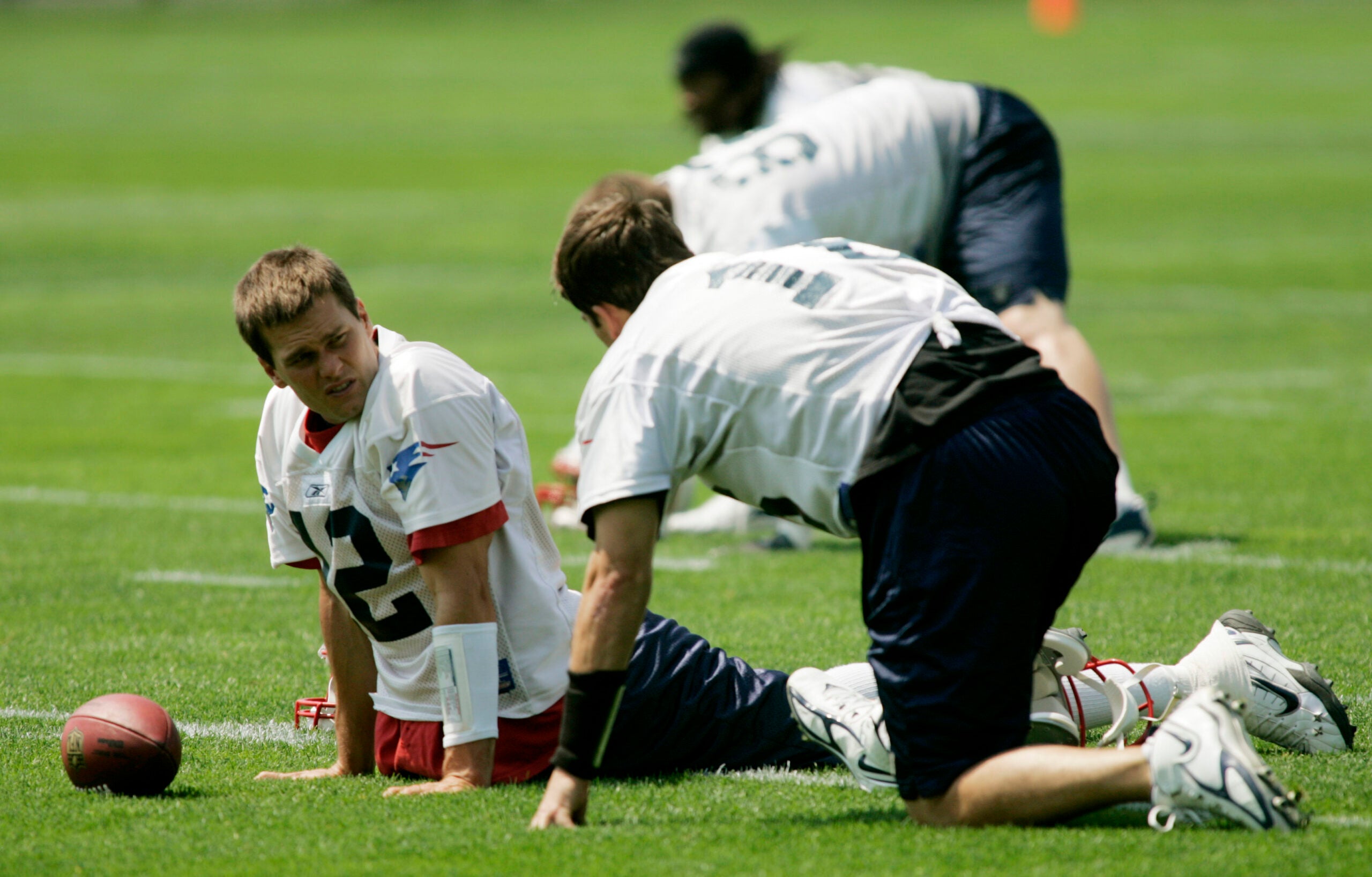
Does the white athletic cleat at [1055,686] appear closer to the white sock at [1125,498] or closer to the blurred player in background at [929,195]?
the white sock at [1125,498]

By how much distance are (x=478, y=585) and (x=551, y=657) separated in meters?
0.32

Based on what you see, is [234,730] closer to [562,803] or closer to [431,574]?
[431,574]

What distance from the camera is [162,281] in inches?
711

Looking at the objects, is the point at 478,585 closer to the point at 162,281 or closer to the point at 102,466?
the point at 102,466

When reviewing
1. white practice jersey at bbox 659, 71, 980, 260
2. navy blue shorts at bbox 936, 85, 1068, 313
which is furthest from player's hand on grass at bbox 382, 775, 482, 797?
navy blue shorts at bbox 936, 85, 1068, 313

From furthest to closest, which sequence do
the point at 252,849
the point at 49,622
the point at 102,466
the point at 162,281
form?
the point at 162,281
the point at 102,466
the point at 49,622
the point at 252,849

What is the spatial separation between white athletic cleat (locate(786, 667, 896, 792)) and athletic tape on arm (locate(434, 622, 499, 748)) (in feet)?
2.29

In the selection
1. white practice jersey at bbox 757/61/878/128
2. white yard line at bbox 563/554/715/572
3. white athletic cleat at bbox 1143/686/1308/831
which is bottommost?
white yard line at bbox 563/554/715/572

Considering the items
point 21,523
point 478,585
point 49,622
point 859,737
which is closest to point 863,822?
point 859,737

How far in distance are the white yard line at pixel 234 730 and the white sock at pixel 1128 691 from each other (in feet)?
6.70

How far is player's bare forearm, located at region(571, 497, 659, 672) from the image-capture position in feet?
11.8

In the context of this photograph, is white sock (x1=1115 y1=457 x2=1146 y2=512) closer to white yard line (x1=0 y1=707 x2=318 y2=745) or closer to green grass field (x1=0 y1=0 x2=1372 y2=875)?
green grass field (x1=0 y1=0 x2=1372 y2=875)

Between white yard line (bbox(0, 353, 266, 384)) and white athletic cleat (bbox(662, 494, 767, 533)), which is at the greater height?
white athletic cleat (bbox(662, 494, 767, 533))

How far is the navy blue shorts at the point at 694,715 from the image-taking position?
4.35 metres
